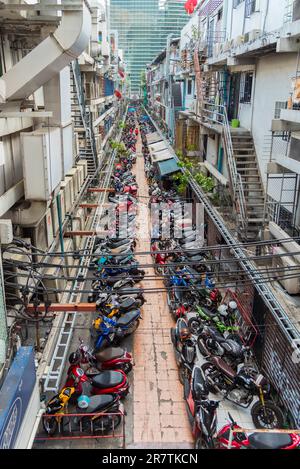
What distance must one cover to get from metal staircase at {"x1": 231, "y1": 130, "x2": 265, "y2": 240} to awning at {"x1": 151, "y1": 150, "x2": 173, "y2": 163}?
37.3 ft

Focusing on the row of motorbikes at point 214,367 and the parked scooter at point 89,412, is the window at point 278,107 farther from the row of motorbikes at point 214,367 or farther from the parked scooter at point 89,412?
the parked scooter at point 89,412

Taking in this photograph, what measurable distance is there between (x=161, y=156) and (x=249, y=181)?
1407cm

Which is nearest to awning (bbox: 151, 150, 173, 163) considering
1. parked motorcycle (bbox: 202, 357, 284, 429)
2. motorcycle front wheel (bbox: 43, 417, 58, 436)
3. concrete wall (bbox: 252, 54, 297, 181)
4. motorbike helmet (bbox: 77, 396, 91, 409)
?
concrete wall (bbox: 252, 54, 297, 181)

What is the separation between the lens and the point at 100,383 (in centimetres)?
853

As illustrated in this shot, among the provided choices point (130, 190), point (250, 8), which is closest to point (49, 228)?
point (250, 8)

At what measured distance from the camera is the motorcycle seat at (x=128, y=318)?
10898mm

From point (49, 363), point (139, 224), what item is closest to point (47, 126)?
point (49, 363)

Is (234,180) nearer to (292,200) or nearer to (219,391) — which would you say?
(292,200)

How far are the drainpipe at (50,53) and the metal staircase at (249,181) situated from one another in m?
7.27

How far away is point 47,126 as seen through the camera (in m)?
9.16

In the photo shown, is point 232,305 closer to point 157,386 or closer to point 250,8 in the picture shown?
point 157,386

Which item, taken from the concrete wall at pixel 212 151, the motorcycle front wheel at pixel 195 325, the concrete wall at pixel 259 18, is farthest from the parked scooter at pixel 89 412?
the concrete wall at pixel 212 151

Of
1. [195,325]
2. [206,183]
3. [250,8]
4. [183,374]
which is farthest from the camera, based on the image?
[206,183]

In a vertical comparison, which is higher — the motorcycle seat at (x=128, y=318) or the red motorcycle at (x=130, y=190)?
the red motorcycle at (x=130, y=190)
